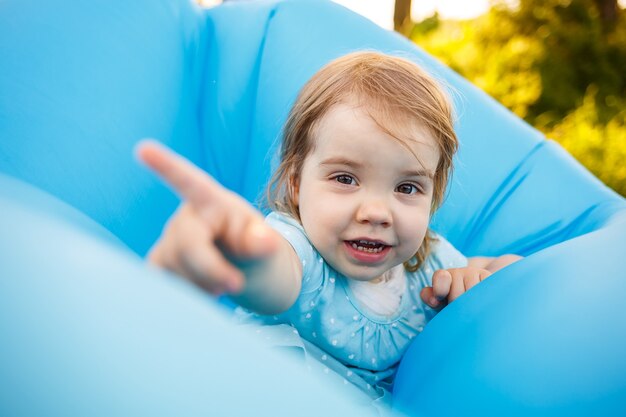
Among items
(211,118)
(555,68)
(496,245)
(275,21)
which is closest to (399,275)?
(496,245)

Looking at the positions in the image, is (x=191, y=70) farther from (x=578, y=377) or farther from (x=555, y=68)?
(x=555, y=68)

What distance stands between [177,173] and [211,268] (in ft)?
0.26

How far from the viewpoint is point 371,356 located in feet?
3.65

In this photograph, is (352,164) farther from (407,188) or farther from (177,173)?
(177,173)

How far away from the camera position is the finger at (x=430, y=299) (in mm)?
1150

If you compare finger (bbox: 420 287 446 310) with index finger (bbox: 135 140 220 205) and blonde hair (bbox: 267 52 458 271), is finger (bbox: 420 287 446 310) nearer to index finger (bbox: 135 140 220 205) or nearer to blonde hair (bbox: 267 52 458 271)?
blonde hair (bbox: 267 52 458 271)

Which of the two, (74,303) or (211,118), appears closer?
(74,303)

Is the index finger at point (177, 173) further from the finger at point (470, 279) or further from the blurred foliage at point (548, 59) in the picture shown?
the blurred foliage at point (548, 59)

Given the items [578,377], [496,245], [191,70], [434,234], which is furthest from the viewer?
[191,70]

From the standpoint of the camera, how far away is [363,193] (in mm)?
968

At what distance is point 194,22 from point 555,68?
226cm

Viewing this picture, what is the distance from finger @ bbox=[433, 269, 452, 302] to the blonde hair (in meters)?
0.14

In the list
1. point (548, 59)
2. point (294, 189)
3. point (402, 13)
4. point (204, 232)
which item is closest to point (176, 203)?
point (294, 189)

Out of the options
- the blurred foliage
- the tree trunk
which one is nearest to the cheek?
the blurred foliage
